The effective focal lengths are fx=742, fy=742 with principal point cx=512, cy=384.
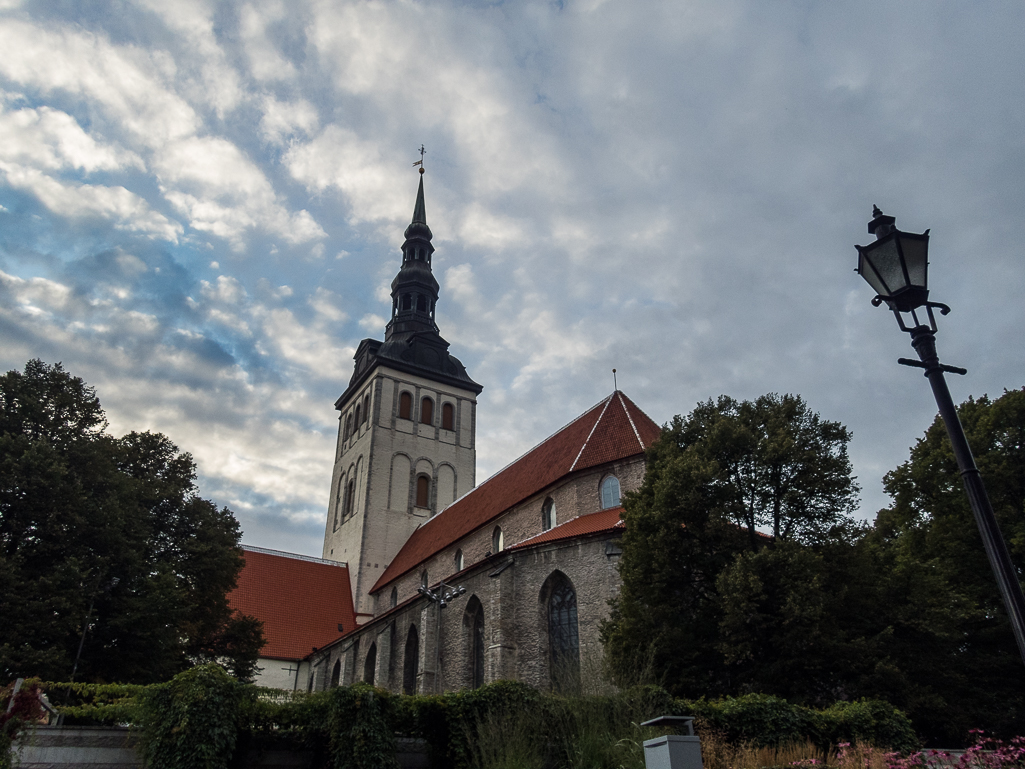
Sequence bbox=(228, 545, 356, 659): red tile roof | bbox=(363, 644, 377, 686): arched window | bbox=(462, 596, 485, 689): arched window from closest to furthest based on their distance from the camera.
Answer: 1. bbox=(462, 596, 485, 689): arched window
2. bbox=(363, 644, 377, 686): arched window
3. bbox=(228, 545, 356, 659): red tile roof

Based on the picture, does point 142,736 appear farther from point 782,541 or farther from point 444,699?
point 782,541

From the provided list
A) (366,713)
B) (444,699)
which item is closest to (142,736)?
(366,713)

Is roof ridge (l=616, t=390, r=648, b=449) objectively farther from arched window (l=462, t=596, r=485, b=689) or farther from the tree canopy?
arched window (l=462, t=596, r=485, b=689)

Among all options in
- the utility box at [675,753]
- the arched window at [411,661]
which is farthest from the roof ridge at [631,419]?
the utility box at [675,753]

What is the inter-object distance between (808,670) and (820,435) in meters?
5.47

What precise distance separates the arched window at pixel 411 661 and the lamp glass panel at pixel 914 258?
24340 mm

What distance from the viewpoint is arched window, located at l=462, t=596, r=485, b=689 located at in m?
23.1

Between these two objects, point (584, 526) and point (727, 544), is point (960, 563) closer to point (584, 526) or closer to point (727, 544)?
point (727, 544)

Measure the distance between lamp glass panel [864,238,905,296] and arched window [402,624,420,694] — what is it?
24183mm

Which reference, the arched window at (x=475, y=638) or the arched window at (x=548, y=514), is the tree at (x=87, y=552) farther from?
the arched window at (x=548, y=514)

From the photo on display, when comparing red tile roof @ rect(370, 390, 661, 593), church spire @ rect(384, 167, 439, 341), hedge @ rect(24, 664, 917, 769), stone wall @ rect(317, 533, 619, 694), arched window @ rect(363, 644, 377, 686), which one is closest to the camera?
hedge @ rect(24, 664, 917, 769)

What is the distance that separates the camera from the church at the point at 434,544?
2122cm

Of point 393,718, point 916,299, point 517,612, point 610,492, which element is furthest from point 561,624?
point 916,299

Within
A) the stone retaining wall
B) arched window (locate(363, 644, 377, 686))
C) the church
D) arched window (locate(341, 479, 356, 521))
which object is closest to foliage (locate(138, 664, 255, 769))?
the stone retaining wall
